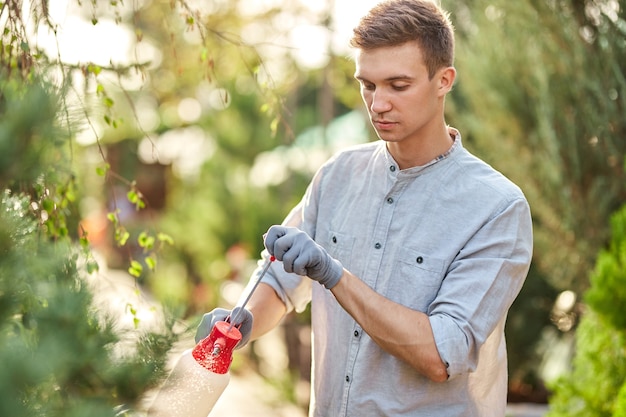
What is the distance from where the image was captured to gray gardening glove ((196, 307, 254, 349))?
2.21m

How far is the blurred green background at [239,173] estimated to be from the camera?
1194 mm

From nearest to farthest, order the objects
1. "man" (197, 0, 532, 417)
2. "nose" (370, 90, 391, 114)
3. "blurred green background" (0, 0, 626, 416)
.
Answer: "blurred green background" (0, 0, 626, 416) < "man" (197, 0, 532, 417) < "nose" (370, 90, 391, 114)

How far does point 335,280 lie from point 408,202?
0.41 meters

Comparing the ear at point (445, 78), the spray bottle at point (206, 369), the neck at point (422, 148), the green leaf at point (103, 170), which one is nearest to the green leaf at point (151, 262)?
the green leaf at point (103, 170)

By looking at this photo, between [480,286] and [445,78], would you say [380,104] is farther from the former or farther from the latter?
[480,286]

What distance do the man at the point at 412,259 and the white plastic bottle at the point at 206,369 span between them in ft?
0.54

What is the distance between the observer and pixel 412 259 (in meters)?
2.31

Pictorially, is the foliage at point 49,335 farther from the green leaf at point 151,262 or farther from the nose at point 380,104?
the green leaf at point 151,262

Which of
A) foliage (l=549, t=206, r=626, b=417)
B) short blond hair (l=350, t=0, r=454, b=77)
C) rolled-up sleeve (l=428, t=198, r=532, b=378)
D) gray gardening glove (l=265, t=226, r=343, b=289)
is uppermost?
short blond hair (l=350, t=0, r=454, b=77)

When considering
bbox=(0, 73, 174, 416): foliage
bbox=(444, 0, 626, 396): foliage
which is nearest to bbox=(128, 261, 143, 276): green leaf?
bbox=(0, 73, 174, 416): foliage

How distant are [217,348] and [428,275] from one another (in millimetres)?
611

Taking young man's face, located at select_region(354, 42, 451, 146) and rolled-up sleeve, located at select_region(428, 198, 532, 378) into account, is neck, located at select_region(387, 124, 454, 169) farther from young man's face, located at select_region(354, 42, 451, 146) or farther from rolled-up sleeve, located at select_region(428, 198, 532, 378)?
rolled-up sleeve, located at select_region(428, 198, 532, 378)

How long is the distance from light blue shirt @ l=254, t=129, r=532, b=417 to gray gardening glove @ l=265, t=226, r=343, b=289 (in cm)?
24

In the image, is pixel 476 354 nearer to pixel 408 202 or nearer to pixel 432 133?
pixel 408 202
